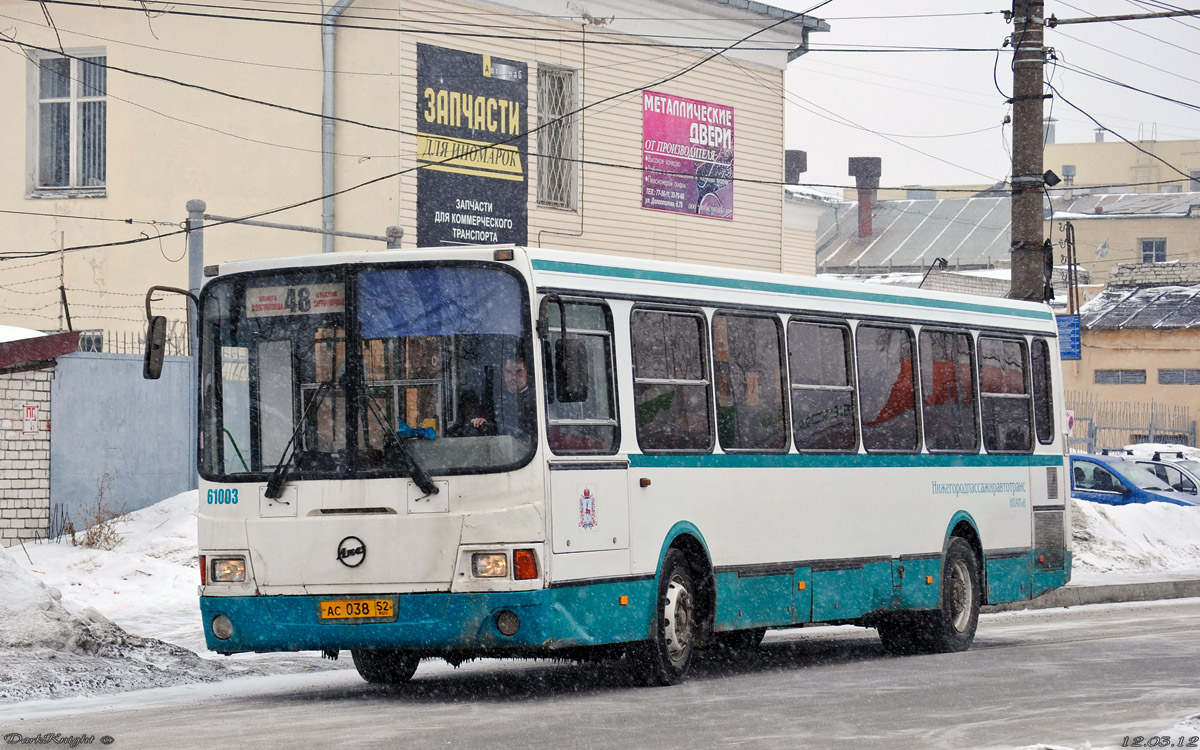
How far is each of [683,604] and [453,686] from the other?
1.61 meters

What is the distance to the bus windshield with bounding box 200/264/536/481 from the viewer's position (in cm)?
1038

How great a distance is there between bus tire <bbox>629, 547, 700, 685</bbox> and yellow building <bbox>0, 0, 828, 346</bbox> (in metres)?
14.0

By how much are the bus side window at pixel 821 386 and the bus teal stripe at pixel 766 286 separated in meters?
0.26

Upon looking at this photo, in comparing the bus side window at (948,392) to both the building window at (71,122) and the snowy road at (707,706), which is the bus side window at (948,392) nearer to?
the snowy road at (707,706)

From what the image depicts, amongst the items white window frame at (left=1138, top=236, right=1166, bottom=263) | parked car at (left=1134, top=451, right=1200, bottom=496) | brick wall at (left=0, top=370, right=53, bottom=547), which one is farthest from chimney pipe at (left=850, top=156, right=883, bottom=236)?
brick wall at (left=0, top=370, right=53, bottom=547)

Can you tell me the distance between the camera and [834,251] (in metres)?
79.6

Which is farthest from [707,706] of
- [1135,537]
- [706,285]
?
[1135,537]

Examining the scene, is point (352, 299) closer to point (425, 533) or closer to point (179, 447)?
point (425, 533)

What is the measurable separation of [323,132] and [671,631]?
615 inches

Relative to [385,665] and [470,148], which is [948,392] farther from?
[470,148]

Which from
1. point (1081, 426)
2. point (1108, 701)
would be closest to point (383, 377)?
point (1108, 701)

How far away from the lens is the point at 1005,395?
1550cm

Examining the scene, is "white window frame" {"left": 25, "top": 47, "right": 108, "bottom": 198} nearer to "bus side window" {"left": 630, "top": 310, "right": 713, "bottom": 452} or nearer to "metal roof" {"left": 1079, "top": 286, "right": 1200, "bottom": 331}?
"bus side window" {"left": 630, "top": 310, "right": 713, "bottom": 452}

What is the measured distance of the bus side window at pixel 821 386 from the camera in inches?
508
